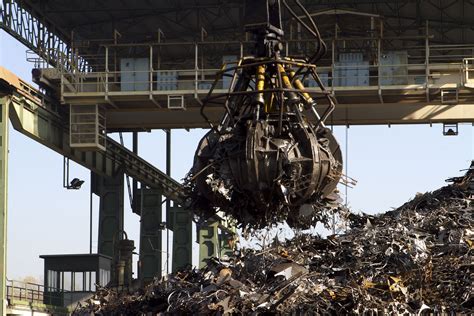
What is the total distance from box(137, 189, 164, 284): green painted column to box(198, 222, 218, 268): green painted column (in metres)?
2.33

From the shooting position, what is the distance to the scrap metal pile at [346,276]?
21.4 meters

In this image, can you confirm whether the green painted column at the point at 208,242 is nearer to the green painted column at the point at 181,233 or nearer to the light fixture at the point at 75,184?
the green painted column at the point at 181,233

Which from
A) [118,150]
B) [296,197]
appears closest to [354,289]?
[296,197]

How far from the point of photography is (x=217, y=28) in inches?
2226

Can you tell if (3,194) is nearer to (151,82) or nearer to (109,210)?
(151,82)

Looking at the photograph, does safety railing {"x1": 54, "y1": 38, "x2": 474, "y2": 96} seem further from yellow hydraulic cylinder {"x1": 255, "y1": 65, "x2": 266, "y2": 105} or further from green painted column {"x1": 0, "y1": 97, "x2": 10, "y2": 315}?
yellow hydraulic cylinder {"x1": 255, "y1": 65, "x2": 266, "y2": 105}

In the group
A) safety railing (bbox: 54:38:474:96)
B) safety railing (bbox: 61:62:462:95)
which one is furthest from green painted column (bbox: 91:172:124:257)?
safety railing (bbox: 61:62:462:95)

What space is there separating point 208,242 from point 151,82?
15245 millimetres

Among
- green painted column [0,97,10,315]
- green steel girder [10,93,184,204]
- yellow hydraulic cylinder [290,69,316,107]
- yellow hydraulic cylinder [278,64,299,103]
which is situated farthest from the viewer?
green steel girder [10,93,184,204]

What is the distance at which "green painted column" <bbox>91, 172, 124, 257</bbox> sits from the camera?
58750 millimetres

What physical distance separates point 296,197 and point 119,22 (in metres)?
40.0

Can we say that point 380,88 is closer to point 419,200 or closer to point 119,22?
point 119,22

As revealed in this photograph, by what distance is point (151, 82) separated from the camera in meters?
49.2

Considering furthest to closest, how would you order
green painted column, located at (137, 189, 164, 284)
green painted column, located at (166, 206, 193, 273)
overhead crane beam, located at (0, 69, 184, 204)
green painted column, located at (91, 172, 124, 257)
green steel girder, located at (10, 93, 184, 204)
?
green painted column, located at (166, 206, 193, 273), green painted column, located at (137, 189, 164, 284), green painted column, located at (91, 172, 124, 257), green steel girder, located at (10, 93, 184, 204), overhead crane beam, located at (0, 69, 184, 204)
